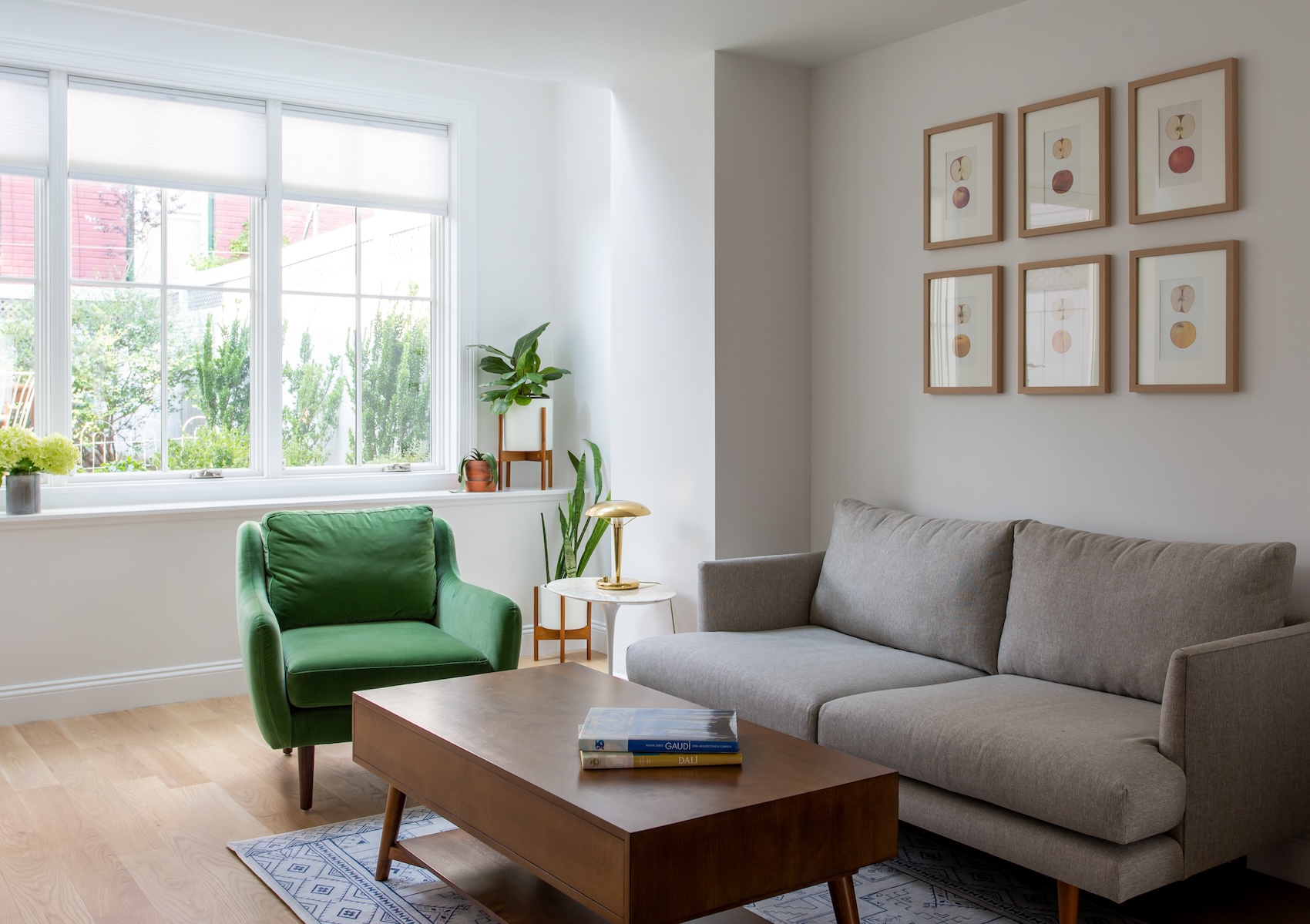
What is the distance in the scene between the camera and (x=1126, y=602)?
2.90 meters

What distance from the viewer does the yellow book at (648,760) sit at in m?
2.26

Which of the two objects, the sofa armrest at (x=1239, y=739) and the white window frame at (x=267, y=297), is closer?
the sofa armrest at (x=1239, y=739)

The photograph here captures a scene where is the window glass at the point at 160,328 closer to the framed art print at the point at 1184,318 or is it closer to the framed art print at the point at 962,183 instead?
the framed art print at the point at 962,183

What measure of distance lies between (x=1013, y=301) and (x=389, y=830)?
248cm

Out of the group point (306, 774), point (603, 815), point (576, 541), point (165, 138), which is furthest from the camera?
point (576, 541)

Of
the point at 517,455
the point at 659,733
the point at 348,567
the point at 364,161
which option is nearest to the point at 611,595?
the point at 348,567

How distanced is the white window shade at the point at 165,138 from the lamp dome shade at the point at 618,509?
7.35 ft

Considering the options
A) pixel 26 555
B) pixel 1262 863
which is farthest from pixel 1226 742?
pixel 26 555

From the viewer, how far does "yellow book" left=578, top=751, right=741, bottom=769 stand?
2262 millimetres

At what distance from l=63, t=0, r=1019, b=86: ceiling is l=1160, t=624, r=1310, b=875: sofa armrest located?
2218 millimetres

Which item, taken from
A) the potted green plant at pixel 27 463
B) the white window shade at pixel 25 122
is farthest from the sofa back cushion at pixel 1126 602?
the white window shade at pixel 25 122

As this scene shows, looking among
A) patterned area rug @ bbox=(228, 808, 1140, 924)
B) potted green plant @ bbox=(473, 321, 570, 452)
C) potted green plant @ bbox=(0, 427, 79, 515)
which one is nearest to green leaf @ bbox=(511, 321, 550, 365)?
potted green plant @ bbox=(473, 321, 570, 452)

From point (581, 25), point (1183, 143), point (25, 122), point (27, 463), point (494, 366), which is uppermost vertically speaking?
point (581, 25)

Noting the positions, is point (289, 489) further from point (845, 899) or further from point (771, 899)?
point (845, 899)
